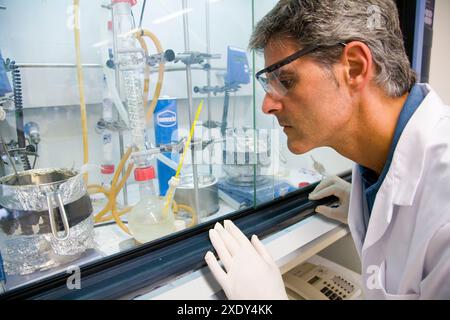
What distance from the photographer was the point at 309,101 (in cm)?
74

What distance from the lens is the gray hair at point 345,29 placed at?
2.19 feet

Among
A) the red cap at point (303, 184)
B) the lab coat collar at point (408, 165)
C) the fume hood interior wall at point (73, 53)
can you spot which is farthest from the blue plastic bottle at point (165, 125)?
the lab coat collar at point (408, 165)

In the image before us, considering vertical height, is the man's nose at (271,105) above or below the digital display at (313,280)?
above

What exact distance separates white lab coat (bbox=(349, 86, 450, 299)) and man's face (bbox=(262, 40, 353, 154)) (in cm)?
17

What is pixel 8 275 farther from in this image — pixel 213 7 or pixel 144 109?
pixel 213 7

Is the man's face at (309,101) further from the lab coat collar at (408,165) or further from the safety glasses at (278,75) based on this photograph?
the lab coat collar at (408,165)

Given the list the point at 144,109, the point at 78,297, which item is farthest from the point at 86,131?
the point at 78,297

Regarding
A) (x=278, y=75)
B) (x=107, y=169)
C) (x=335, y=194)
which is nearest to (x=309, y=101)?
(x=278, y=75)

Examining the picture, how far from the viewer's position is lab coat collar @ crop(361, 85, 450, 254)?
27.5 inches

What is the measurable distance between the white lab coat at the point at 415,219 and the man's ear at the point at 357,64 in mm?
162

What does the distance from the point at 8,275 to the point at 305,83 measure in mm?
833

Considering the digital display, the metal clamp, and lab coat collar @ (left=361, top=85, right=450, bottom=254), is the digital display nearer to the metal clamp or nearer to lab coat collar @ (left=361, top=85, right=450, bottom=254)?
lab coat collar @ (left=361, top=85, right=450, bottom=254)

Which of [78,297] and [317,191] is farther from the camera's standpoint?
[317,191]

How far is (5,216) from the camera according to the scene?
676mm
